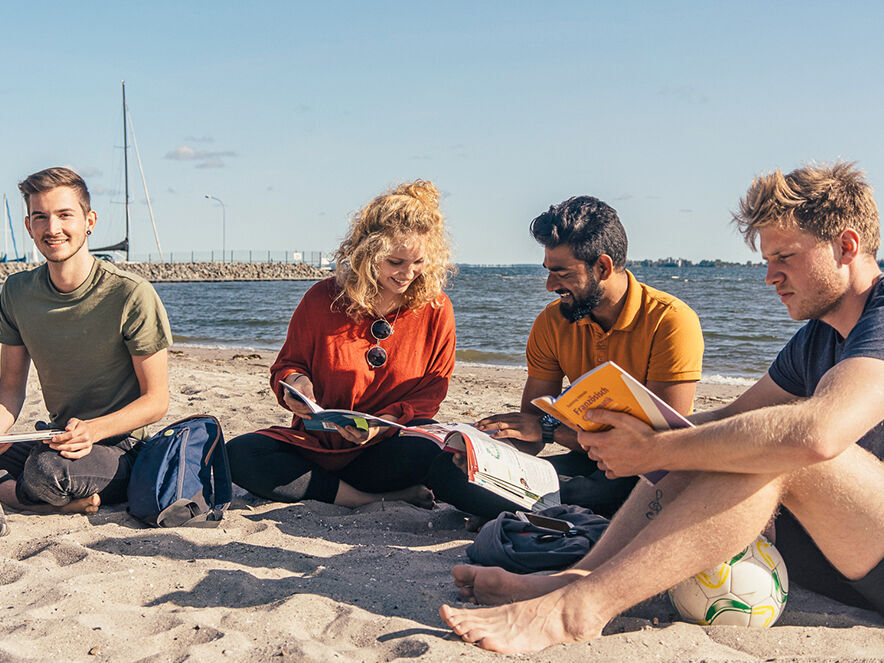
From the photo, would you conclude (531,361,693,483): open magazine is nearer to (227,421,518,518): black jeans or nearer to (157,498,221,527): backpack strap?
(227,421,518,518): black jeans

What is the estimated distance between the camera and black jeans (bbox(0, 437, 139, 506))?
3.25 meters

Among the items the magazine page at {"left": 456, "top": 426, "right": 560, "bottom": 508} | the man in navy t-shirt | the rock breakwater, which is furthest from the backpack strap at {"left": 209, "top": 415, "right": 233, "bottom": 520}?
the rock breakwater

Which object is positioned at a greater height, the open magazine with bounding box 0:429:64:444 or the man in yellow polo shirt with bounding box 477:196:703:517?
the man in yellow polo shirt with bounding box 477:196:703:517

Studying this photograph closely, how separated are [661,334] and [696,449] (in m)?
1.37

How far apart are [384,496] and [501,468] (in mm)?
1115

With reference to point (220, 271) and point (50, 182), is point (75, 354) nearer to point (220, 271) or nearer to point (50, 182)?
point (50, 182)

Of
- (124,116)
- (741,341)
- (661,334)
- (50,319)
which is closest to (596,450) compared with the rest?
(661,334)

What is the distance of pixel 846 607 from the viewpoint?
8.07ft

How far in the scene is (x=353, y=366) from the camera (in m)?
3.70

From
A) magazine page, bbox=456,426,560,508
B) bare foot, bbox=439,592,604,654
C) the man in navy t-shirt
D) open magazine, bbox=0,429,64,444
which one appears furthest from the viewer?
open magazine, bbox=0,429,64,444

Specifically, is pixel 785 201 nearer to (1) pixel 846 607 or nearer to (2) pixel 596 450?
(2) pixel 596 450

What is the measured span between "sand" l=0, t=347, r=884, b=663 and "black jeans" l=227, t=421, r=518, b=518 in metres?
0.13

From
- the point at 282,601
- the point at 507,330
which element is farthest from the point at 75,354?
the point at 507,330

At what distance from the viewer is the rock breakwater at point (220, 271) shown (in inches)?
2083
